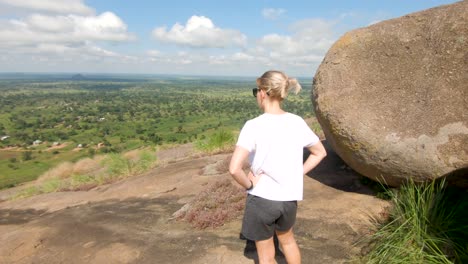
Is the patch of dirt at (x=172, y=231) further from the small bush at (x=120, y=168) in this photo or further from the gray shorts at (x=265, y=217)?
the small bush at (x=120, y=168)

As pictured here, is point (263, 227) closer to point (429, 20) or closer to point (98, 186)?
point (429, 20)

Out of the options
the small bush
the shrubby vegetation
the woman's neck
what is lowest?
the shrubby vegetation

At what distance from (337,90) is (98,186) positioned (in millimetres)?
8874

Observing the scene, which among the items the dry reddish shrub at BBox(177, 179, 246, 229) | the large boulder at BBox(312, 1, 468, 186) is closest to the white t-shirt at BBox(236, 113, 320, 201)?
the large boulder at BBox(312, 1, 468, 186)

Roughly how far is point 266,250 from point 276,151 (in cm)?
108

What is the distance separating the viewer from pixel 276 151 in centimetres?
347

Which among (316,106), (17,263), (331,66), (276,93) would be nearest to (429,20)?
(331,66)

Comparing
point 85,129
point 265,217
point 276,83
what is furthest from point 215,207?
point 85,129

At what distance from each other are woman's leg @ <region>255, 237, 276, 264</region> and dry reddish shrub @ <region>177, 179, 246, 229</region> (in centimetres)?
244

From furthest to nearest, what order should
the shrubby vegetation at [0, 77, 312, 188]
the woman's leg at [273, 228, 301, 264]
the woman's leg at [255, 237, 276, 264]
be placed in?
the shrubby vegetation at [0, 77, 312, 188], the woman's leg at [273, 228, 301, 264], the woman's leg at [255, 237, 276, 264]

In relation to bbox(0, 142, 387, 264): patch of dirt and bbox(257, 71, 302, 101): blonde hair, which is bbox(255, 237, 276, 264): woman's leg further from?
bbox(257, 71, 302, 101): blonde hair

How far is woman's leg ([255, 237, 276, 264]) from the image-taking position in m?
3.75

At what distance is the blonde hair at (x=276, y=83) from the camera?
3404 mm

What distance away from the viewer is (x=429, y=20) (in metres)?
6.20
